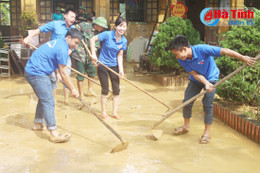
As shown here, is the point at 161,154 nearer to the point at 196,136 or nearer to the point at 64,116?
the point at 196,136

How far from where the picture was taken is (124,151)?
13.5 feet

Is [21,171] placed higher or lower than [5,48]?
lower

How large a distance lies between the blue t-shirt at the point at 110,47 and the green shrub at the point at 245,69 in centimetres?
191

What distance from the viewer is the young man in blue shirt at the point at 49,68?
4246 mm

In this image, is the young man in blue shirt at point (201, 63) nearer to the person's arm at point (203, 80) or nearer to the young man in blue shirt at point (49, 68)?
the person's arm at point (203, 80)

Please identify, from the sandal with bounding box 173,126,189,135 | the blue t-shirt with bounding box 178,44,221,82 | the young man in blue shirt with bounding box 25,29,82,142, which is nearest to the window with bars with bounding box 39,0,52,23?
the young man in blue shirt with bounding box 25,29,82,142

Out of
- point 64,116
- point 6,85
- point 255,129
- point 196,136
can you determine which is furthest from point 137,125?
point 6,85

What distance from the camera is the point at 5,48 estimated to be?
9.58m

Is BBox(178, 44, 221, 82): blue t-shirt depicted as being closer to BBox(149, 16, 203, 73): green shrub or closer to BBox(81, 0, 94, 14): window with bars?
BBox(149, 16, 203, 73): green shrub

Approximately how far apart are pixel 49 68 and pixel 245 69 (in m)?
3.26

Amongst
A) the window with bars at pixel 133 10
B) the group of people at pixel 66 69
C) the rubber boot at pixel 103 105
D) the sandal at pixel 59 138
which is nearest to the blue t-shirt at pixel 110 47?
the group of people at pixel 66 69

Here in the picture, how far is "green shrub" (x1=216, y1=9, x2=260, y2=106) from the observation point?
508cm

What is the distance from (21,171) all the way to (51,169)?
34cm

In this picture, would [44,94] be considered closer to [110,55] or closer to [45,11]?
[110,55]
